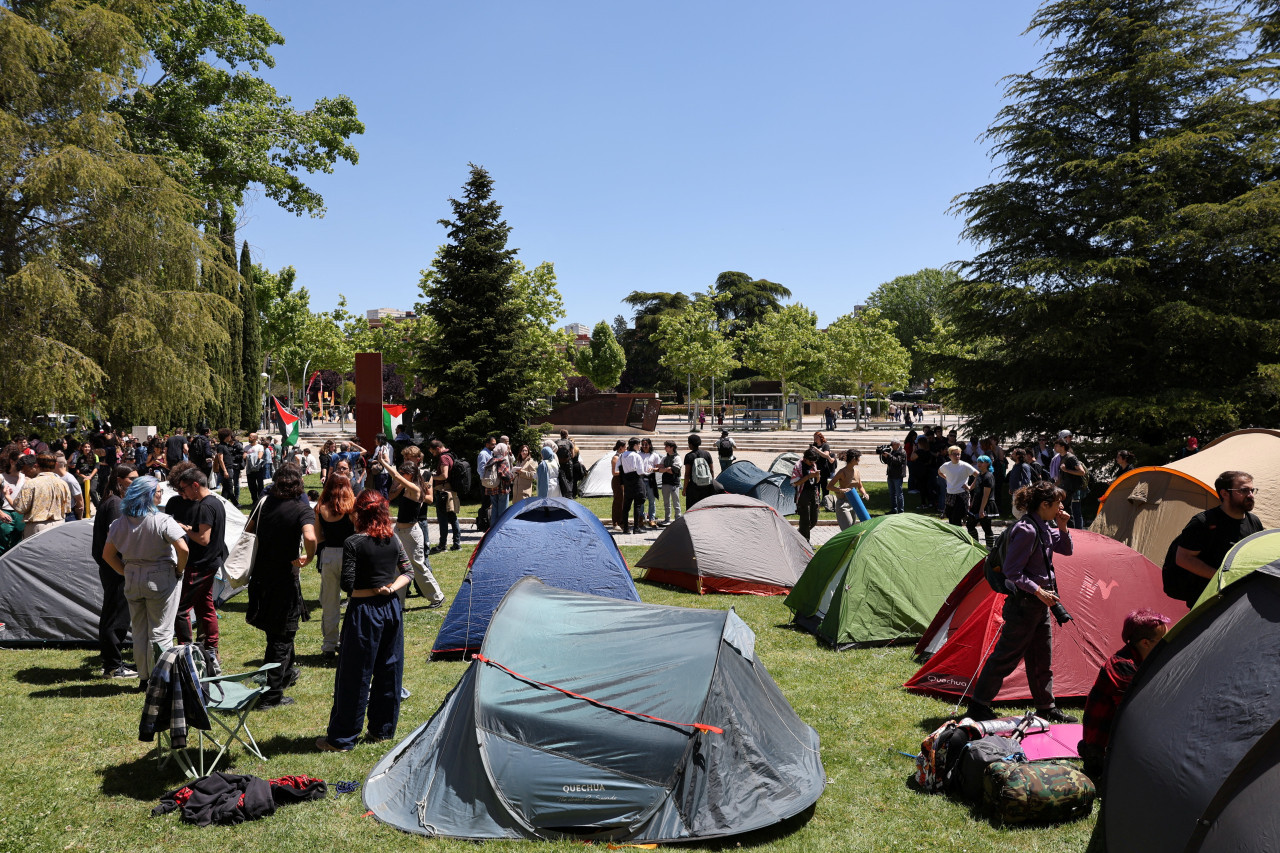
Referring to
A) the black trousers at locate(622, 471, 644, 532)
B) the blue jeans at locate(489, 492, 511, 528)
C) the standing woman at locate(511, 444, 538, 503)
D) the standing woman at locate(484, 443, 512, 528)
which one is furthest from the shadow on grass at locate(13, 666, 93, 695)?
the black trousers at locate(622, 471, 644, 532)

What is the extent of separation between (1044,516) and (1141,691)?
6.89 feet

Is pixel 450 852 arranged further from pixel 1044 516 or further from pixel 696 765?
pixel 1044 516

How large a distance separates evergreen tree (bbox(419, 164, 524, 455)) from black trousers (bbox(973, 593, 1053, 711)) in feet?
62.8

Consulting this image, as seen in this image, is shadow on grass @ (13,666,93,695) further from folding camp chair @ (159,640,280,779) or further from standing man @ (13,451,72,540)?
folding camp chair @ (159,640,280,779)

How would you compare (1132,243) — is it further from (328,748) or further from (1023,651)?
(328,748)

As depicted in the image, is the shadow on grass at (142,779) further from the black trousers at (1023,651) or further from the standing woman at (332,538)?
the black trousers at (1023,651)

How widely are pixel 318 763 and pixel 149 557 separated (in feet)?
6.96

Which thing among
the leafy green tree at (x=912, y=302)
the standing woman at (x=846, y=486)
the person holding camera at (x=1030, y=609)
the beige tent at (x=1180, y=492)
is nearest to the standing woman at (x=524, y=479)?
the standing woman at (x=846, y=486)

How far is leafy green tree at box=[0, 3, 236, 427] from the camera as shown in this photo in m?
18.0

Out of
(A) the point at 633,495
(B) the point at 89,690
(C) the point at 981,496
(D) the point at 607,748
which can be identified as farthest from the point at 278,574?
(C) the point at 981,496

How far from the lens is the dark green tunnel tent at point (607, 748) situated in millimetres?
4699

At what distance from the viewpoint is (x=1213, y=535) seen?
20.2 feet

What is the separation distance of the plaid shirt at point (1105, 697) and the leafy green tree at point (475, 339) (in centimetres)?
2014

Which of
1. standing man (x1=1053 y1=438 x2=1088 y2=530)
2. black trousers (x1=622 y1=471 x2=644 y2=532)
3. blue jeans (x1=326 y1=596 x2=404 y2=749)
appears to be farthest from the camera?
Result: black trousers (x1=622 y1=471 x2=644 y2=532)
